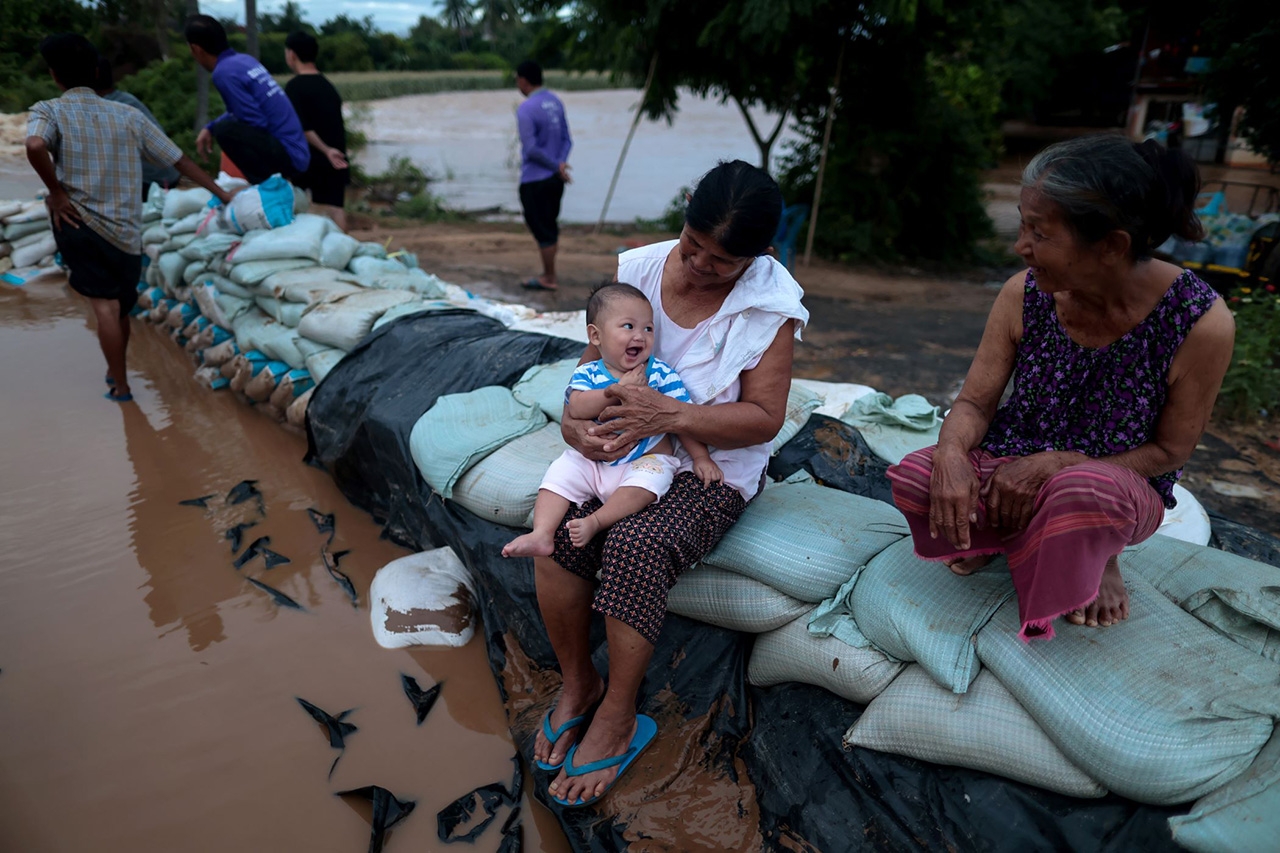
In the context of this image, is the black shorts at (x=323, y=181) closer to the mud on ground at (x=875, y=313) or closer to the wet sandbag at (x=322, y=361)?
the mud on ground at (x=875, y=313)

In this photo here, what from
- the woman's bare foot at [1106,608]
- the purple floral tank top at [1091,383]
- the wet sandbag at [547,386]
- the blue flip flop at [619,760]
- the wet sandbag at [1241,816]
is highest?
the purple floral tank top at [1091,383]

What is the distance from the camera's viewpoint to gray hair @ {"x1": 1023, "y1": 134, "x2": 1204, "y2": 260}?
1432 millimetres

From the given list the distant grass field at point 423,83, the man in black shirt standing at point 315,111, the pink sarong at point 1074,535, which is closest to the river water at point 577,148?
the distant grass field at point 423,83

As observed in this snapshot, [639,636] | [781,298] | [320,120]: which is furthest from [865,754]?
[320,120]

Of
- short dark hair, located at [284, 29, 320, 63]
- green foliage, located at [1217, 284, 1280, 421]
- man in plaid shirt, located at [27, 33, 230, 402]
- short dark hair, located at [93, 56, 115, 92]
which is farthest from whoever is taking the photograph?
short dark hair, located at [284, 29, 320, 63]

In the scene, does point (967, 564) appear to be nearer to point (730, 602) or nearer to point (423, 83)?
point (730, 602)

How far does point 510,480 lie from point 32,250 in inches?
225

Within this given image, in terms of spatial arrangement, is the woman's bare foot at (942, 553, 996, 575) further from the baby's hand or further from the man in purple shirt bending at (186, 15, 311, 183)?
the man in purple shirt bending at (186, 15, 311, 183)

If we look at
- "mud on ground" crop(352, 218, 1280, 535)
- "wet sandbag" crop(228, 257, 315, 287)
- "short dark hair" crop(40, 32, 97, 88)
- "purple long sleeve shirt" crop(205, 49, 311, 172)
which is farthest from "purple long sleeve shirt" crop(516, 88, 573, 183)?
"short dark hair" crop(40, 32, 97, 88)

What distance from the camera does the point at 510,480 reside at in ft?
7.64

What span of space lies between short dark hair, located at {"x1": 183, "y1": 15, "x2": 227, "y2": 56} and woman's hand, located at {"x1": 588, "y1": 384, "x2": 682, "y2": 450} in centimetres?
394

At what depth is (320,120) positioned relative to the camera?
5164mm

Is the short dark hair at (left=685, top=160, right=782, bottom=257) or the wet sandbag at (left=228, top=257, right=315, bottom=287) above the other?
the short dark hair at (left=685, top=160, right=782, bottom=257)

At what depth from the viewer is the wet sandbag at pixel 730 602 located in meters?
1.84
